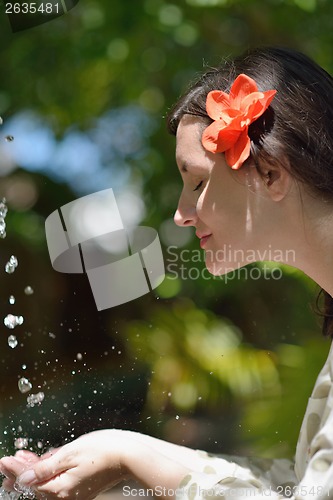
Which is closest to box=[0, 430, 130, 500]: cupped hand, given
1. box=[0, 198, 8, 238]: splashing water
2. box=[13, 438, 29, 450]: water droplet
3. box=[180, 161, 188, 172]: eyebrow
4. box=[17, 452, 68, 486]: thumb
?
box=[17, 452, 68, 486]: thumb

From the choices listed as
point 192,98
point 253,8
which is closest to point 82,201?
point 253,8

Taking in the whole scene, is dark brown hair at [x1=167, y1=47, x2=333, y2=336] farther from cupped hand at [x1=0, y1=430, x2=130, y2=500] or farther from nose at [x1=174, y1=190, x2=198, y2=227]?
cupped hand at [x1=0, y1=430, x2=130, y2=500]

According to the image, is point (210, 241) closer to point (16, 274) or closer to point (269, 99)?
point (269, 99)

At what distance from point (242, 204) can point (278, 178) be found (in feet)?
0.13

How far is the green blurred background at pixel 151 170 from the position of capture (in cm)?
129

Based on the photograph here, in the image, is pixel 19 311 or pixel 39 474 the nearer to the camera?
pixel 39 474

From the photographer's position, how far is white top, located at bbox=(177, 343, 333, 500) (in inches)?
22.2

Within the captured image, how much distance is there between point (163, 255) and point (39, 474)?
2.36 feet

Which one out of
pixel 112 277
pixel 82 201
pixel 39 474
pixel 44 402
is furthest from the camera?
pixel 82 201

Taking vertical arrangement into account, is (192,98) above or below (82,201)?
above

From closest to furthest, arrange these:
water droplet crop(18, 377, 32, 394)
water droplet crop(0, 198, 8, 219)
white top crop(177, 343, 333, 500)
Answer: white top crop(177, 343, 333, 500)
water droplet crop(18, 377, 32, 394)
water droplet crop(0, 198, 8, 219)

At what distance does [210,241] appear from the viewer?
72cm

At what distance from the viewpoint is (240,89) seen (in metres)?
0.68

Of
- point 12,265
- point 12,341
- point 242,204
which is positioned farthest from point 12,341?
point 242,204
